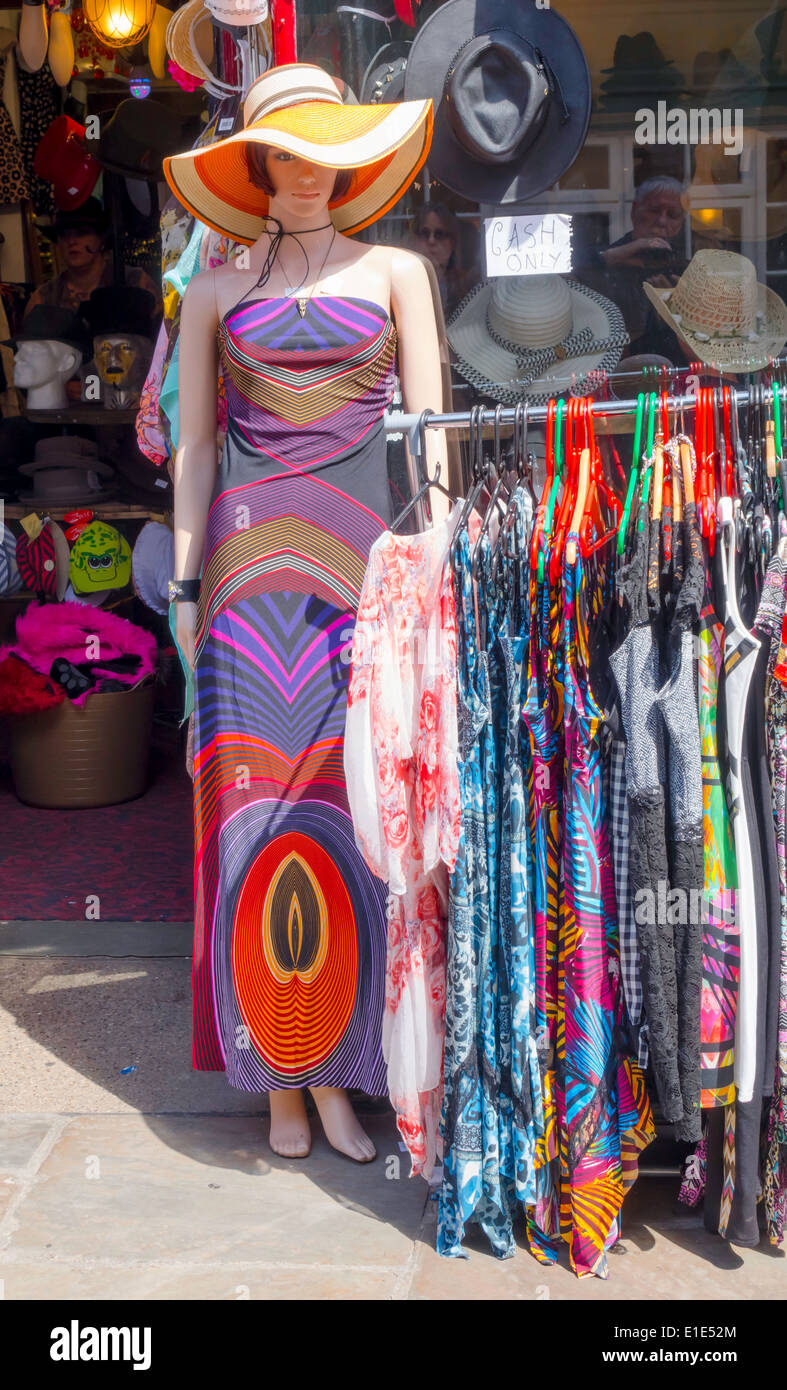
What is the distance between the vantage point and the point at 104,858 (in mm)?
4793

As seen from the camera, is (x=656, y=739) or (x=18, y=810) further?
(x=18, y=810)

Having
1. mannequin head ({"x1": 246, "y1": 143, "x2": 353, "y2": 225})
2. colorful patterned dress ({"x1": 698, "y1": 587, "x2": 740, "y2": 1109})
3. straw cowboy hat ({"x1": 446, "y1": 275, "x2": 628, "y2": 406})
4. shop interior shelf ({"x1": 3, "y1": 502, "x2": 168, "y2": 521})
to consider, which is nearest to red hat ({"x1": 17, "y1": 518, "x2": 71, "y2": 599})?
shop interior shelf ({"x1": 3, "y1": 502, "x2": 168, "y2": 521})

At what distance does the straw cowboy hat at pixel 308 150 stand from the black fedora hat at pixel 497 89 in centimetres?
46

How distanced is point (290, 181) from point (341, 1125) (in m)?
1.94

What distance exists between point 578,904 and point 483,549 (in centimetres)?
63

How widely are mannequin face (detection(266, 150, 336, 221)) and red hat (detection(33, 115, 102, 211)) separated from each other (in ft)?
14.1

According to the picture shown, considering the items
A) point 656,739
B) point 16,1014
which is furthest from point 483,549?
point 16,1014

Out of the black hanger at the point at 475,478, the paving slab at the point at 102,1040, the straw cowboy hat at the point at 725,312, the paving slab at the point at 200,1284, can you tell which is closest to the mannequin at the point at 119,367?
the paving slab at the point at 102,1040

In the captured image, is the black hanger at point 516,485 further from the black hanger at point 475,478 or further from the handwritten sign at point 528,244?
the handwritten sign at point 528,244

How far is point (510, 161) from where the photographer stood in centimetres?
326

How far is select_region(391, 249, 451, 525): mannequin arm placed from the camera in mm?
2732

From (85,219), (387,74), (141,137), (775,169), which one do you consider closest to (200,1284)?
(387,74)

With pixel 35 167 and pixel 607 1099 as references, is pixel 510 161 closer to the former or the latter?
pixel 607 1099

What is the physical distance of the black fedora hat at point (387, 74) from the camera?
317cm
